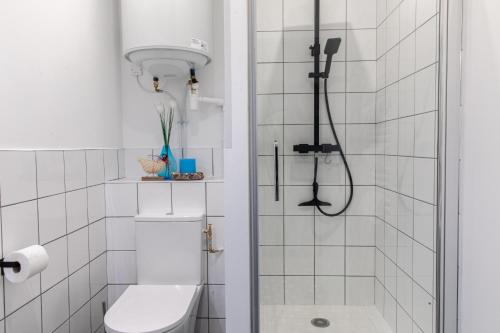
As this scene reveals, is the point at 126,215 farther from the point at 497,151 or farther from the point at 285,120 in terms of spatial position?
the point at 497,151

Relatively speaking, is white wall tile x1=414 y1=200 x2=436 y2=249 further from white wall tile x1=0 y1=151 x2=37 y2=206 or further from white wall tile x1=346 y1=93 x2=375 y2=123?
white wall tile x1=0 y1=151 x2=37 y2=206

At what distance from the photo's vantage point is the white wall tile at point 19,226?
3.67 feet

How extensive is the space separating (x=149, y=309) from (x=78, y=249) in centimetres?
44

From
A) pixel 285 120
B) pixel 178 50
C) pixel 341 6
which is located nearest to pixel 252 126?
pixel 285 120

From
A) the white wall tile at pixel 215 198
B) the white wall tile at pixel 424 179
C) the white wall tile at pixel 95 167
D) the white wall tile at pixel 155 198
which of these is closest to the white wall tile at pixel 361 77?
the white wall tile at pixel 424 179

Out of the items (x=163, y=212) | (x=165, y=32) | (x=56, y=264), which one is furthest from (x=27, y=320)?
(x=165, y=32)

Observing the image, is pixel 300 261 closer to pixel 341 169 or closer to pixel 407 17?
pixel 341 169

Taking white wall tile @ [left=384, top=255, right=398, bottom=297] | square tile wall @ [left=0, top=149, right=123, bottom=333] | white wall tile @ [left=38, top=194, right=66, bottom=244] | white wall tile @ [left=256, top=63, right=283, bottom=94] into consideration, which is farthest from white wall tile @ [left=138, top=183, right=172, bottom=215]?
white wall tile @ [left=384, top=255, right=398, bottom=297]

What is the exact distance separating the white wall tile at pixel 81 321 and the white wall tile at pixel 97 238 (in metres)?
0.24

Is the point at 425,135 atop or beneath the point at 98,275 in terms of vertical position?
atop

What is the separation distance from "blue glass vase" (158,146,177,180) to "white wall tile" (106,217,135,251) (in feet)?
0.98

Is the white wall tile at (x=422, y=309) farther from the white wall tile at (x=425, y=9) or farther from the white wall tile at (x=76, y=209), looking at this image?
the white wall tile at (x=76, y=209)

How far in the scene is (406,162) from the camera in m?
1.43

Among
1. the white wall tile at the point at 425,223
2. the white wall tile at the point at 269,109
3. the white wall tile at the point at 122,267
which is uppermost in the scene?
the white wall tile at the point at 269,109
